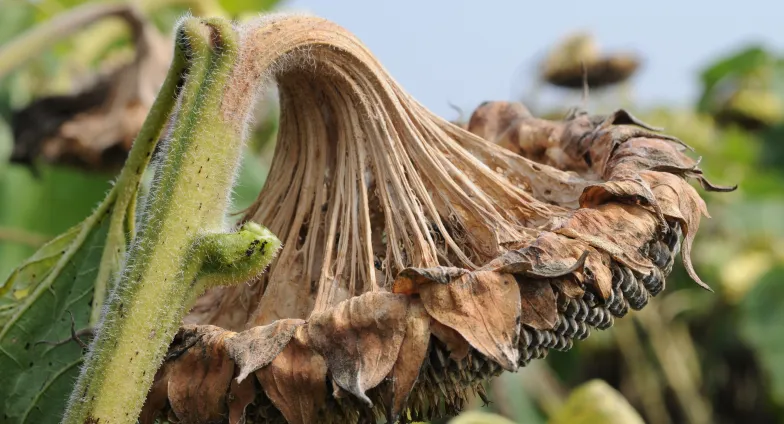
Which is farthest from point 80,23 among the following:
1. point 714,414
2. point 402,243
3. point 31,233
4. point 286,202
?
point 714,414

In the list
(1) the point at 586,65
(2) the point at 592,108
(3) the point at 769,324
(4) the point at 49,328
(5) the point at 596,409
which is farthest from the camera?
(1) the point at 586,65

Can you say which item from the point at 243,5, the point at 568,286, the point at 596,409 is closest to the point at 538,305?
the point at 568,286

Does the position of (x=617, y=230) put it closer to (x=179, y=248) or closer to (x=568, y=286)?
(x=568, y=286)

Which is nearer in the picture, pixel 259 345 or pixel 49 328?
pixel 259 345

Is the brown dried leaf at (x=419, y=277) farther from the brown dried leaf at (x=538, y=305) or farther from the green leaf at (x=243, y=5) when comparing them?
the green leaf at (x=243, y=5)

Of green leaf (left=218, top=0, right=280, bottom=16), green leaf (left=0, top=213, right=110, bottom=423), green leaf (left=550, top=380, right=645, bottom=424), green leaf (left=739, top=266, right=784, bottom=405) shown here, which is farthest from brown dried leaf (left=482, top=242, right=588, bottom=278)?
green leaf (left=739, top=266, right=784, bottom=405)

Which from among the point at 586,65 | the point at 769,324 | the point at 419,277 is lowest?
the point at 769,324

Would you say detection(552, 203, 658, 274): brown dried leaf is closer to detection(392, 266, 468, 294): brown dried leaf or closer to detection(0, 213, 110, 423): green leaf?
detection(392, 266, 468, 294): brown dried leaf

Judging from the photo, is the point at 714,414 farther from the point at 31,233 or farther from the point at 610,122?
the point at 610,122
